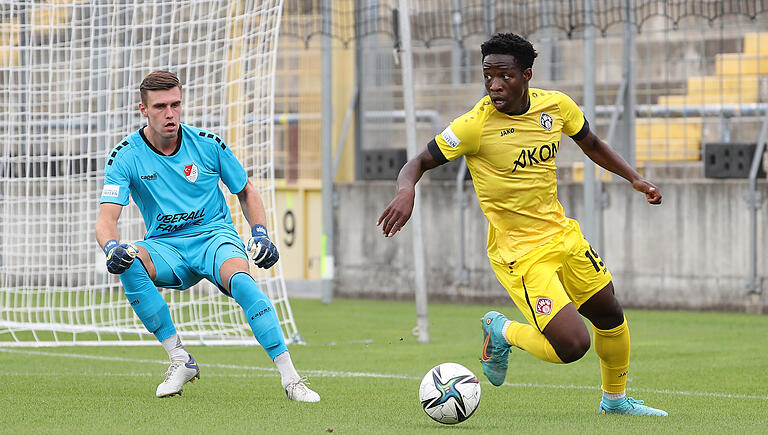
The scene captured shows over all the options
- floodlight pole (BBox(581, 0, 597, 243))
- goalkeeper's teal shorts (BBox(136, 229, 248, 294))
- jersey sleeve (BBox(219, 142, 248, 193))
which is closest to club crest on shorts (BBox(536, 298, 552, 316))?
goalkeeper's teal shorts (BBox(136, 229, 248, 294))

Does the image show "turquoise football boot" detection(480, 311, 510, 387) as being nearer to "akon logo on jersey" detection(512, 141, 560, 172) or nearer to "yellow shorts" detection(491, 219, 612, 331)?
"yellow shorts" detection(491, 219, 612, 331)

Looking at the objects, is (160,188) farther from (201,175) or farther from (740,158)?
(740,158)

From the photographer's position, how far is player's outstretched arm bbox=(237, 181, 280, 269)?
7.34 meters

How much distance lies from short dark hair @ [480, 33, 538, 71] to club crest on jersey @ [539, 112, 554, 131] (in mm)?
315

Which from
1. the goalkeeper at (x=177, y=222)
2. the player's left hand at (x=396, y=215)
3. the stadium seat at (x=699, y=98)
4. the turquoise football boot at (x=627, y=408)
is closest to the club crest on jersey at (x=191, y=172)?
the goalkeeper at (x=177, y=222)

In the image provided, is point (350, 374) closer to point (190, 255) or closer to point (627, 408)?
point (190, 255)

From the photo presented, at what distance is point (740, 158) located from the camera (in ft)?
48.8

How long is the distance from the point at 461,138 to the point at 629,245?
8948mm

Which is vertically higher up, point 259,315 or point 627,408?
point 259,315

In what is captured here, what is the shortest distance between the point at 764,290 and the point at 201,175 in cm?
861

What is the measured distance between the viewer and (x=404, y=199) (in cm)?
625

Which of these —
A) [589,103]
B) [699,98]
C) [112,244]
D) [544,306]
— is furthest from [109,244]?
[699,98]

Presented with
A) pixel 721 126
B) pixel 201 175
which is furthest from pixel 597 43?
pixel 201 175

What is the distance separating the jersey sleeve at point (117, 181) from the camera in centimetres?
760
